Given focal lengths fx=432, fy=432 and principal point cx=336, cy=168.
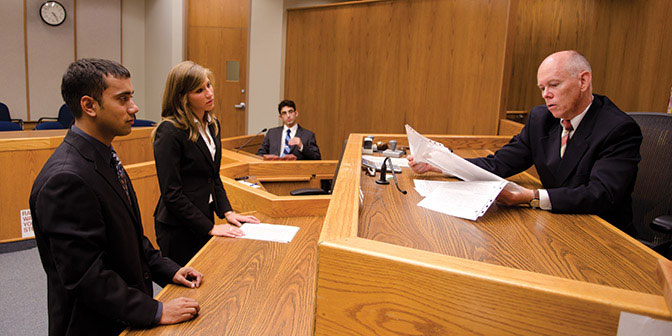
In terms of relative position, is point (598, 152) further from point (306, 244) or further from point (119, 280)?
point (119, 280)

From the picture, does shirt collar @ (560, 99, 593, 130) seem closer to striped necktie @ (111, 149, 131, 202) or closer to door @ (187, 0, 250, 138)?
striped necktie @ (111, 149, 131, 202)

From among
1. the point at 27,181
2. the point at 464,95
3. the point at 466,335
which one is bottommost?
the point at 27,181

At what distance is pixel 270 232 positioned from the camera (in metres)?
1.91

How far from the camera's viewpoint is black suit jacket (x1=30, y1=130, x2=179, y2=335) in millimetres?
986

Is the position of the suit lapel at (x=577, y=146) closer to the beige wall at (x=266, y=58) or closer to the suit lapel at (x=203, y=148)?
the suit lapel at (x=203, y=148)

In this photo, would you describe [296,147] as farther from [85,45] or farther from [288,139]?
[85,45]

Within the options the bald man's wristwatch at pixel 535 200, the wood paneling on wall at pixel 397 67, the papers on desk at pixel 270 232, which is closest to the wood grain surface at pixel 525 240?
the bald man's wristwatch at pixel 535 200

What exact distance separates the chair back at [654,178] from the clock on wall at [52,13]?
286 inches

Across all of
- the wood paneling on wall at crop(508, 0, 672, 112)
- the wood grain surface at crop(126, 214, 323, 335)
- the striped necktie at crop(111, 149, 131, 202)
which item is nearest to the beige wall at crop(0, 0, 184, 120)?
the wood paneling on wall at crop(508, 0, 672, 112)

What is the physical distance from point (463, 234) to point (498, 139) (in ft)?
7.66

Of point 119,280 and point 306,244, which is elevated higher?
point 119,280

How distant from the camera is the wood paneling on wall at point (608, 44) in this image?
13.0 ft

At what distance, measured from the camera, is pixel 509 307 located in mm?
625

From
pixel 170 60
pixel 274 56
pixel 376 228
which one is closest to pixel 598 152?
pixel 376 228
